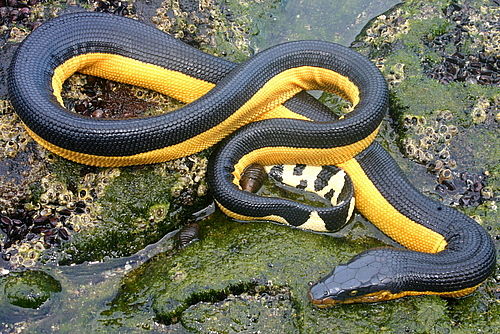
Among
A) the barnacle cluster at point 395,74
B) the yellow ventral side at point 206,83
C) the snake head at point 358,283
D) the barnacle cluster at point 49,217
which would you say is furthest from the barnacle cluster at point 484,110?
the barnacle cluster at point 49,217

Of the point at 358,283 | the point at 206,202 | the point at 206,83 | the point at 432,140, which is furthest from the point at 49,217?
the point at 432,140

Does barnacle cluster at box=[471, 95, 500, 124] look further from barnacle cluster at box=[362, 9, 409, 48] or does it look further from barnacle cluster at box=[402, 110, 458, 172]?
barnacle cluster at box=[362, 9, 409, 48]

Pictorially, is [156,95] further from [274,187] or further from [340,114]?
[340,114]

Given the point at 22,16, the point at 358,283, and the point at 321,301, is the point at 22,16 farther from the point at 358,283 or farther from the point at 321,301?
the point at 358,283

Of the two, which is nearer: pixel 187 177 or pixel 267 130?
pixel 187 177

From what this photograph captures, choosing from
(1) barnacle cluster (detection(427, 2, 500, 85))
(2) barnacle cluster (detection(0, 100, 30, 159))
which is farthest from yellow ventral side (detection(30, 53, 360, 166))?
(1) barnacle cluster (detection(427, 2, 500, 85))

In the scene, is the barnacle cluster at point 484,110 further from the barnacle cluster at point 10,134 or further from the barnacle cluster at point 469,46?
the barnacle cluster at point 10,134
